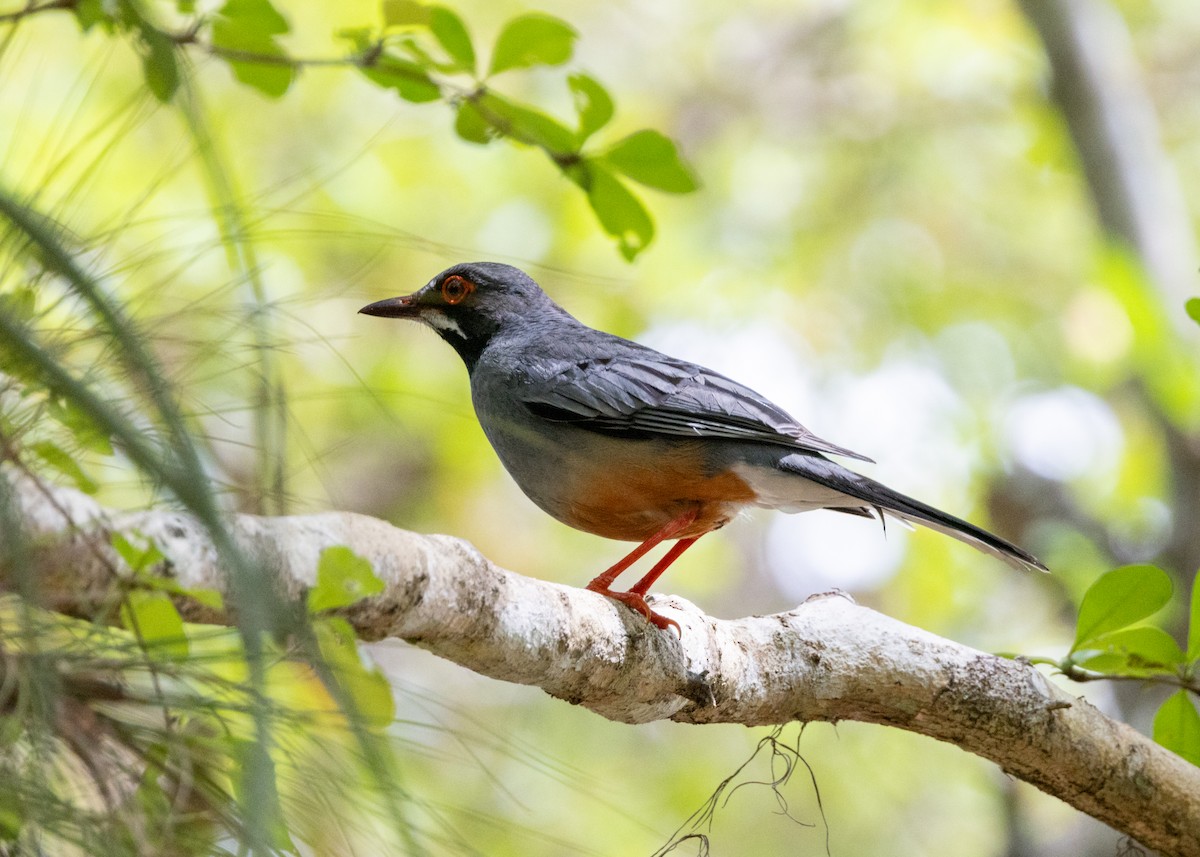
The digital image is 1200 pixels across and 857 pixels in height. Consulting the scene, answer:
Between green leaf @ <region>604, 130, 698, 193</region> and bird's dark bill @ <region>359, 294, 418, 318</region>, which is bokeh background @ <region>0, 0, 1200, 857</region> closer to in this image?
bird's dark bill @ <region>359, 294, 418, 318</region>

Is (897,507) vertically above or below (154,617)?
above

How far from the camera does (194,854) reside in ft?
6.44

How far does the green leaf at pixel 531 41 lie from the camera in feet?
10.8

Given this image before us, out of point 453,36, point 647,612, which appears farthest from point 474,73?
point 647,612

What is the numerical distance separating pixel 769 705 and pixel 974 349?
989 cm

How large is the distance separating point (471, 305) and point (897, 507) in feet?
7.63

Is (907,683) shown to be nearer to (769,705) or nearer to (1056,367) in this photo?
(769,705)

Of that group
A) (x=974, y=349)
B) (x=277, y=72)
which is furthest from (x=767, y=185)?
(x=277, y=72)

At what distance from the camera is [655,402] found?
183 inches

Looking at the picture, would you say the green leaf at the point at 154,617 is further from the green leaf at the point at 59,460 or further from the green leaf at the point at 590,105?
the green leaf at the point at 590,105

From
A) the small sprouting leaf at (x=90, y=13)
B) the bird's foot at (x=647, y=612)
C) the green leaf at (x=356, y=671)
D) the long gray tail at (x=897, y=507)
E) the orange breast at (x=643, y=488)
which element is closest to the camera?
the green leaf at (x=356, y=671)

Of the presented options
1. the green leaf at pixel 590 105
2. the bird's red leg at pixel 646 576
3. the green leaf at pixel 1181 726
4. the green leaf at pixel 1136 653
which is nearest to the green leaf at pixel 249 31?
the green leaf at pixel 590 105

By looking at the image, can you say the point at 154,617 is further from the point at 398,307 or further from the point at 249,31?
the point at 398,307

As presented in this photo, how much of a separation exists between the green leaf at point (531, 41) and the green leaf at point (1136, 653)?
2457 mm
